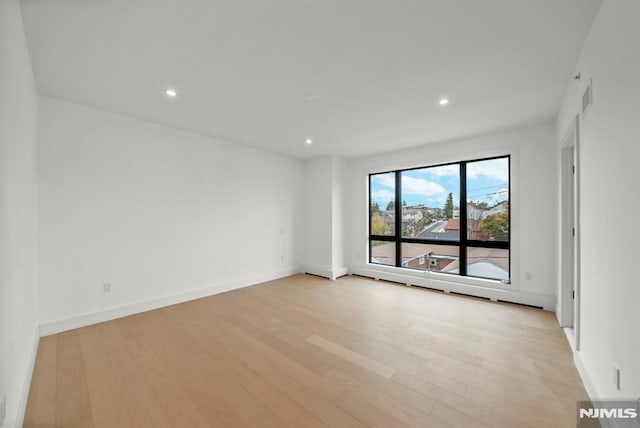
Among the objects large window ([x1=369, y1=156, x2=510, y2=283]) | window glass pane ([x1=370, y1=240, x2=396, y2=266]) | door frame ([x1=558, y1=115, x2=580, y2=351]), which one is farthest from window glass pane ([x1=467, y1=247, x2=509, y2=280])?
window glass pane ([x1=370, y1=240, x2=396, y2=266])

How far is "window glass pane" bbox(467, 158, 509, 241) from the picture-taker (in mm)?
3912

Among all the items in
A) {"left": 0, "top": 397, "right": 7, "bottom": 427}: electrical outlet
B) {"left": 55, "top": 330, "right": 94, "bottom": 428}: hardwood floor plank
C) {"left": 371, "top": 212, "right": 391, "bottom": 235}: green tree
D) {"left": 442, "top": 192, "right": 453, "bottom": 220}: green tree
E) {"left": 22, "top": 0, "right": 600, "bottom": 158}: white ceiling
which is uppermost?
{"left": 22, "top": 0, "right": 600, "bottom": 158}: white ceiling

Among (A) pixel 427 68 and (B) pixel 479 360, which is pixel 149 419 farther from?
(A) pixel 427 68

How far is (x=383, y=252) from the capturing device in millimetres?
5293

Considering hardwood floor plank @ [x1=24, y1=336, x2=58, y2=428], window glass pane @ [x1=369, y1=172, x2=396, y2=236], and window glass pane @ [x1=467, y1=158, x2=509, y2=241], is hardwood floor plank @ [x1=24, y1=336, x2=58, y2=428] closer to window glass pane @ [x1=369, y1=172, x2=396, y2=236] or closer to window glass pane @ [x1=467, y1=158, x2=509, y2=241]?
window glass pane @ [x1=369, y1=172, x2=396, y2=236]

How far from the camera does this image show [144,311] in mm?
3377

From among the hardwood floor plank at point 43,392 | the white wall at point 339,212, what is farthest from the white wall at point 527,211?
the hardwood floor plank at point 43,392

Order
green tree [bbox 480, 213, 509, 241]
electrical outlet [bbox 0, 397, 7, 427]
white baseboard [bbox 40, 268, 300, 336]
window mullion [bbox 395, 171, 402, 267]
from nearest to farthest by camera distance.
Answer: electrical outlet [bbox 0, 397, 7, 427] → white baseboard [bbox 40, 268, 300, 336] → green tree [bbox 480, 213, 509, 241] → window mullion [bbox 395, 171, 402, 267]

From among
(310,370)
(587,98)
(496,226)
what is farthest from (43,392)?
(496,226)

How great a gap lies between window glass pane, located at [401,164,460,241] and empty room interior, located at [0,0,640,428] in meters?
0.04

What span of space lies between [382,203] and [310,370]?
152 inches

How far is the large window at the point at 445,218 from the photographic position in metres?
3.98

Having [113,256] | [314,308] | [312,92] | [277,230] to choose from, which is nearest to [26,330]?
[113,256]

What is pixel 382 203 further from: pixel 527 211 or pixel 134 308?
pixel 134 308
